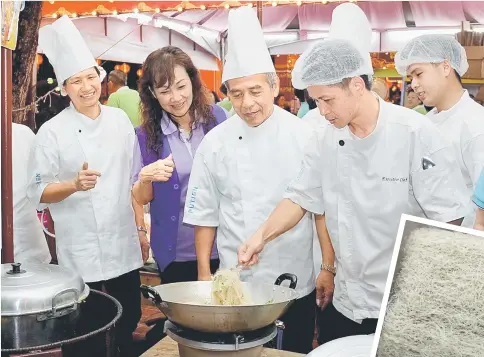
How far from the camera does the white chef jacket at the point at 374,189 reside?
1.66 m

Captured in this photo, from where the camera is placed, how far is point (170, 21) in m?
7.41

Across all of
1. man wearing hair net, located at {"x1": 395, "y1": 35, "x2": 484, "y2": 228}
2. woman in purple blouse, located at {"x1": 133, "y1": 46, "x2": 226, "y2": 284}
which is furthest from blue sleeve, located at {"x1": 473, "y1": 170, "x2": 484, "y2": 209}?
woman in purple blouse, located at {"x1": 133, "y1": 46, "x2": 226, "y2": 284}

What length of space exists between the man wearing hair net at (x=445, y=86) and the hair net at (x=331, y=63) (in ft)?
2.59

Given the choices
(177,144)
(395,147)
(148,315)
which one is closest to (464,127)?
(395,147)

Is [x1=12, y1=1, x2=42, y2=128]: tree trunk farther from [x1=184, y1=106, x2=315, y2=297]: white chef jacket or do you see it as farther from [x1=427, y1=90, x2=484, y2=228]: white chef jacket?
[x1=427, y1=90, x2=484, y2=228]: white chef jacket

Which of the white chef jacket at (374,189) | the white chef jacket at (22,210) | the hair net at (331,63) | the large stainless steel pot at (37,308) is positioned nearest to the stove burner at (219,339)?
the large stainless steel pot at (37,308)

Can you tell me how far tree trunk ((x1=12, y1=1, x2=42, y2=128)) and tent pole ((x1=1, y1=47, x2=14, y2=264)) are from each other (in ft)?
3.90

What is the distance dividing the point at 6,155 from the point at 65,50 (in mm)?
626

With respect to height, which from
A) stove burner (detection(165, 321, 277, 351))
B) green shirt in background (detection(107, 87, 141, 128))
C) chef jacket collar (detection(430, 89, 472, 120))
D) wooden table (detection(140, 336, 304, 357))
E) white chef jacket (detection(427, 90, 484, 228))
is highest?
green shirt in background (detection(107, 87, 141, 128))

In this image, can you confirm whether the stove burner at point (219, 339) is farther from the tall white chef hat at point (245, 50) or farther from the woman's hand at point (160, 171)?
the tall white chef hat at point (245, 50)

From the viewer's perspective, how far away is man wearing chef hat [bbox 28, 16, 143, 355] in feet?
7.41

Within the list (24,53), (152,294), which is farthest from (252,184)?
(24,53)

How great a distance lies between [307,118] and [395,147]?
1224mm

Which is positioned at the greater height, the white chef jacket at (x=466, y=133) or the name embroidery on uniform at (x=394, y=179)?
the white chef jacket at (x=466, y=133)
